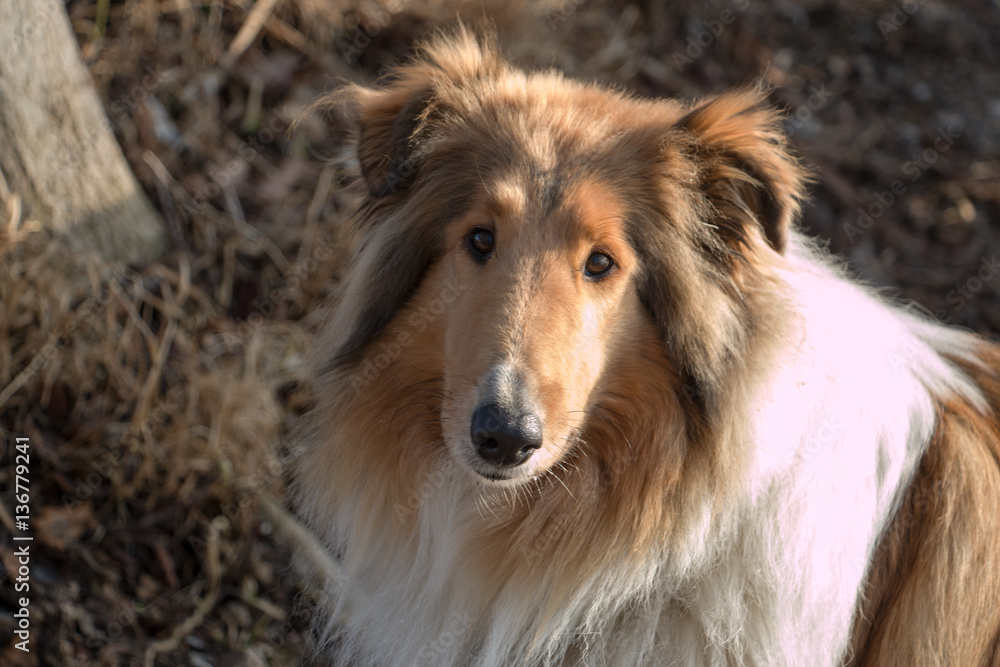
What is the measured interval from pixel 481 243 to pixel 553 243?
0.26m

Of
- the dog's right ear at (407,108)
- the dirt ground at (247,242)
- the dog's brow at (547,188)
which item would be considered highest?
the dog's right ear at (407,108)

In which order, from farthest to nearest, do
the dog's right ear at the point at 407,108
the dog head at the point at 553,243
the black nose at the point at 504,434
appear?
the dog's right ear at the point at 407,108 < the dog head at the point at 553,243 < the black nose at the point at 504,434

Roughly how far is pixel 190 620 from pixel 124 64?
3495mm

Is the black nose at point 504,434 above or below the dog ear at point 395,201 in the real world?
below

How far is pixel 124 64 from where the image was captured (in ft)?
18.5

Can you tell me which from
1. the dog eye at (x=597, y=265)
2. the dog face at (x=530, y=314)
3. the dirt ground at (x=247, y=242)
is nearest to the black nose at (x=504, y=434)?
the dog face at (x=530, y=314)

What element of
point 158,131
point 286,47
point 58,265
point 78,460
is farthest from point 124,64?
point 78,460

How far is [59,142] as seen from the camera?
14.9 ft

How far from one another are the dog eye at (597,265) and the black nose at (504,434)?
58 centimetres

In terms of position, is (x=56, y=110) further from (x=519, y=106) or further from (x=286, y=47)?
(x=519, y=106)

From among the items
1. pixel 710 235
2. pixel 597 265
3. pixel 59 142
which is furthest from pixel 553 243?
pixel 59 142

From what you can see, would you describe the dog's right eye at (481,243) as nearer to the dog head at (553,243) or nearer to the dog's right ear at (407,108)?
the dog head at (553,243)

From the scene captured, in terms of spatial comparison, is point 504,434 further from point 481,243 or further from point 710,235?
point 710,235

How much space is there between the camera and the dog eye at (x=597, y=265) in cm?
295
